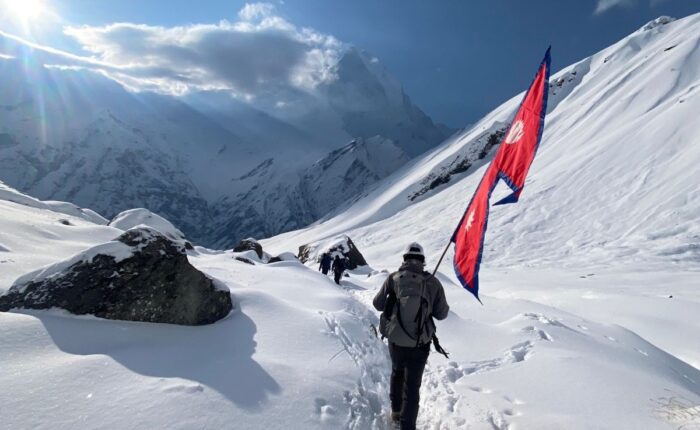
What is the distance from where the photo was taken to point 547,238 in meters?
36.2

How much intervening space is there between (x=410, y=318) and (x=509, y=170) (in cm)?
276

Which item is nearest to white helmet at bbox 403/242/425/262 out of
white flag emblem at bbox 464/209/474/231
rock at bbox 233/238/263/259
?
white flag emblem at bbox 464/209/474/231

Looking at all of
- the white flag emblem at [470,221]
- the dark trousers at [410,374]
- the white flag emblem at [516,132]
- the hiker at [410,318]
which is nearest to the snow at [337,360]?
the dark trousers at [410,374]

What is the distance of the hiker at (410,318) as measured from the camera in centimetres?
541

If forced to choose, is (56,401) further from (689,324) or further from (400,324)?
(689,324)

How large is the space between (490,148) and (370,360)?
118 meters

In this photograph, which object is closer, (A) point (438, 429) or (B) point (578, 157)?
(A) point (438, 429)

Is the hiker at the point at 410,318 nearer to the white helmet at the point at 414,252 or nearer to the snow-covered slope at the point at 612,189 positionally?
the white helmet at the point at 414,252

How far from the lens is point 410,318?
5.42 meters

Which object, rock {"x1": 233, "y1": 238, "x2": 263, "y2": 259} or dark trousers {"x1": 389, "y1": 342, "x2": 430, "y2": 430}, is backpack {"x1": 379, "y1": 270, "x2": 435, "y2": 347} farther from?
rock {"x1": 233, "y1": 238, "x2": 263, "y2": 259}

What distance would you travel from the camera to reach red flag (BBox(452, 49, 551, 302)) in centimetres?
633

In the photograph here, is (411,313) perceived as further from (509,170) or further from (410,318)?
(509,170)

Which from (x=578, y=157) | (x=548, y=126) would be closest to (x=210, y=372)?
(x=578, y=157)

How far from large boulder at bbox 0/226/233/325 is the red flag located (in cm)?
467
